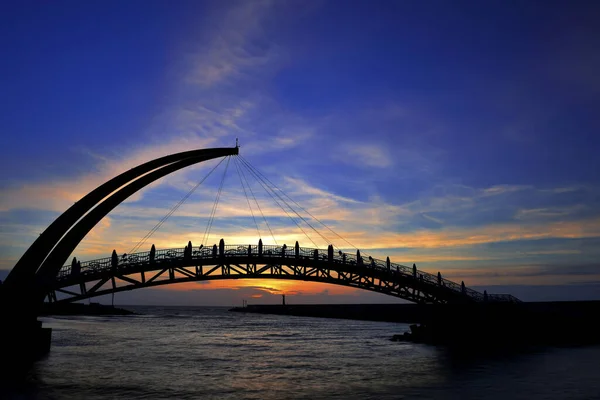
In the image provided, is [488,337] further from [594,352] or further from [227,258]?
[227,258]

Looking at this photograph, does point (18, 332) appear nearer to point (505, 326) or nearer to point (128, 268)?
point (128, 268)

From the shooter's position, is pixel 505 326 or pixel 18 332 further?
pixel 505 326

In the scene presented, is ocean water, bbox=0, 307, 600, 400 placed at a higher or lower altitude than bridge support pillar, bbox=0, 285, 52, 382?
lower

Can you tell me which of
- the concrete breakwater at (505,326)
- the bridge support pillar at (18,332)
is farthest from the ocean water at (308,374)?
the concrete breakwater at (505,326)

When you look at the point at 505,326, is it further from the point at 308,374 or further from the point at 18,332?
the point at 18,332

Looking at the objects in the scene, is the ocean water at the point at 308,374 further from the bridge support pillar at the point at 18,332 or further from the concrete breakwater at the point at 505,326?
the concrete breakwater at the point at 505,326

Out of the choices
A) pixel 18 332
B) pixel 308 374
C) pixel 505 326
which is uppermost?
pixel 18 332

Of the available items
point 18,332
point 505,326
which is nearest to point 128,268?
point 18,332

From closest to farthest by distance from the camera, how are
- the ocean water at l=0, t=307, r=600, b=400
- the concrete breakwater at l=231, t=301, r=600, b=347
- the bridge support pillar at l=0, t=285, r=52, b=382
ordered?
the ocean water at l=0, t=307, r=600, b=400 < the bridge support pillar at l=0, t=285, r=52, b=382 < the concrete breakwater at l=231, t=301, r=600, b=347

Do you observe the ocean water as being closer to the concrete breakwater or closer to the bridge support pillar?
the bridge support pillar

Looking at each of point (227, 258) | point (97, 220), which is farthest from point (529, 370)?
point (97, 220)

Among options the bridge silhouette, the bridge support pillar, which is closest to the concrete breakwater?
the bridge silhouette

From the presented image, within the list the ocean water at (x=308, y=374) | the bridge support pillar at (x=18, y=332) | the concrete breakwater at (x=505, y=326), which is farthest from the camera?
the concrete breakwater at (x=505, y=326)

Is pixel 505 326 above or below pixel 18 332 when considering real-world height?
below
